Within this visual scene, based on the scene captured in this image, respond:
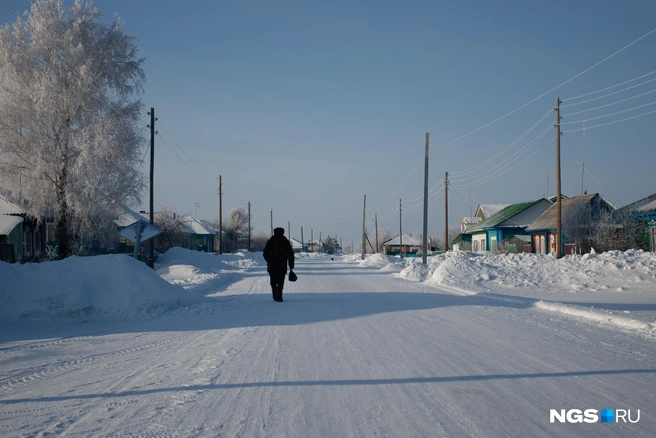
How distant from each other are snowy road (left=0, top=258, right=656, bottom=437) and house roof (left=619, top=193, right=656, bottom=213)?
23.9m

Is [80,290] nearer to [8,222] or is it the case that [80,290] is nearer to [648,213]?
[8,222]

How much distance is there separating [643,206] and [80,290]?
31.5 m

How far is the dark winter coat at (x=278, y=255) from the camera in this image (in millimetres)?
13555

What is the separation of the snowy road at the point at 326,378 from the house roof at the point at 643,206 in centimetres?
2390

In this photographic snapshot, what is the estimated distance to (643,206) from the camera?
30.5 meters

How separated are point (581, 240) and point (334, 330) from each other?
1319 inches

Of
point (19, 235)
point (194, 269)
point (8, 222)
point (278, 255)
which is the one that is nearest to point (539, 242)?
point (194, 269)

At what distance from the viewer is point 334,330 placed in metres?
8.89

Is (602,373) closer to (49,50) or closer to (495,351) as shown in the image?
(495,351)

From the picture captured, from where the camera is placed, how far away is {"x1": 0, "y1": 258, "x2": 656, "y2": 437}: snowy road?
418 centimetres

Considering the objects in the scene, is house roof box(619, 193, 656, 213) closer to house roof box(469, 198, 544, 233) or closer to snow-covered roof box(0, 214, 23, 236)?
house roof box(469, 198, 544, 233)

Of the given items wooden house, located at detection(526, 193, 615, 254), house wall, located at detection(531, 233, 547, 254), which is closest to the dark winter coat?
wooden house, located at detection(526, 193, 615, 254)

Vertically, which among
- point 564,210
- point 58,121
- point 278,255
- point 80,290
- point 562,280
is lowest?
point 562,280

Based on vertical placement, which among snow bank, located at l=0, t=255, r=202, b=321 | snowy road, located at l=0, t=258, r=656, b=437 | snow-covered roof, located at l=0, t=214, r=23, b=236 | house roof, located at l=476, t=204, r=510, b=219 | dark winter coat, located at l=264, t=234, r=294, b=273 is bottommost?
snowy road, located at l=0, t=258, r=656, b=437
